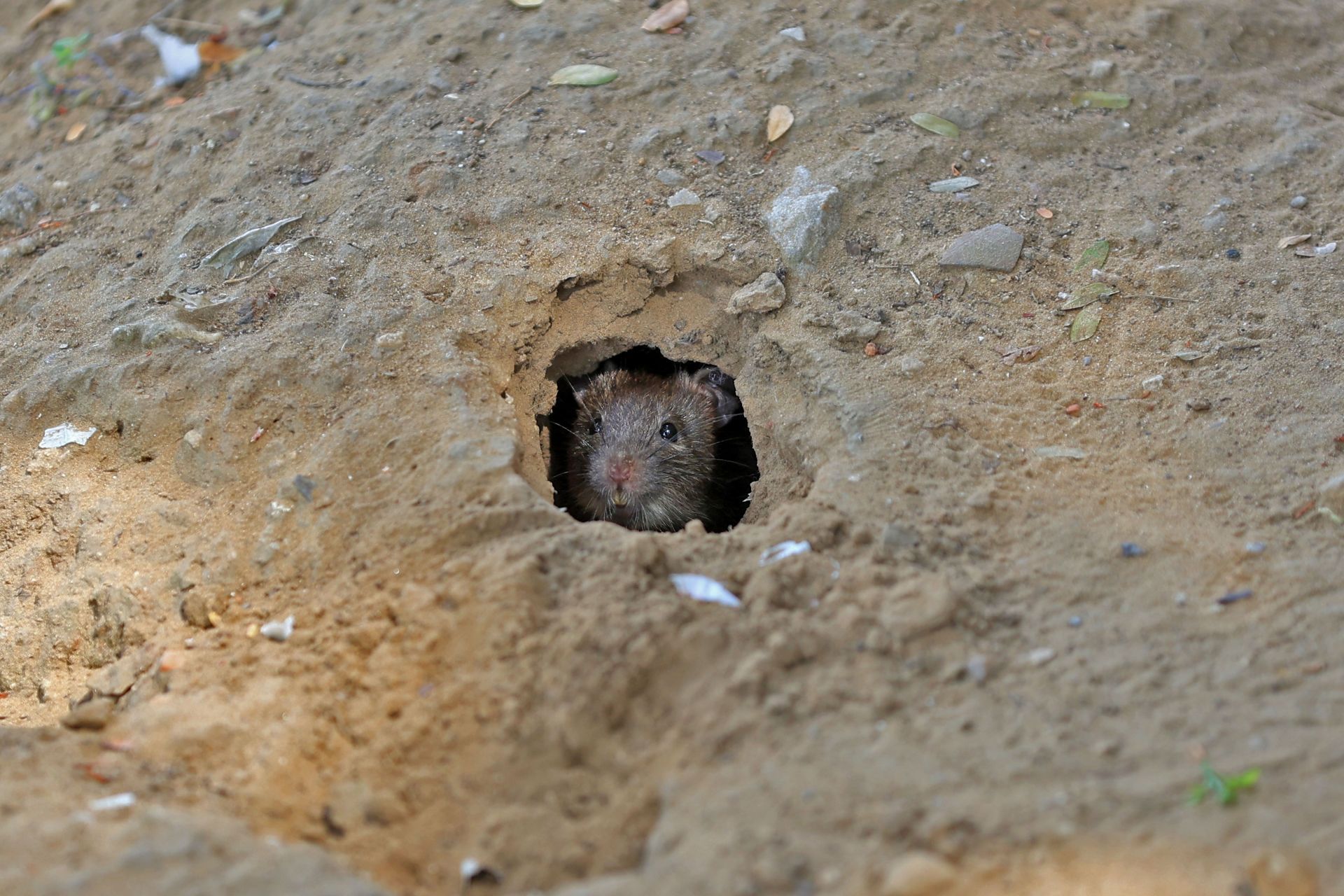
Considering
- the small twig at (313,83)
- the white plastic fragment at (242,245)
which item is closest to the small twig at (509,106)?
the small twig at (313,83)

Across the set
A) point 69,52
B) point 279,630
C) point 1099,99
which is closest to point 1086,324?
point 1099,99

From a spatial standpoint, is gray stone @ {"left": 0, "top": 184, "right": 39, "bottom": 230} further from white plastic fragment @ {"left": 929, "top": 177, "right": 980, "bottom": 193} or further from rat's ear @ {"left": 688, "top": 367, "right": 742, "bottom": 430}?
white plastic fragment @ {"left": 929, "top": 177, "right": 980, "bottom": 193}

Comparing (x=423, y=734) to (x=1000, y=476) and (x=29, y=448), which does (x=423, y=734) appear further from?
(x=29, y=448)

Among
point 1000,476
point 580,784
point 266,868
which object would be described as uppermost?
point 266,868

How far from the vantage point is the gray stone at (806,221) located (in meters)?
4.30

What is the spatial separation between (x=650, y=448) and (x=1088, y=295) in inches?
92.6

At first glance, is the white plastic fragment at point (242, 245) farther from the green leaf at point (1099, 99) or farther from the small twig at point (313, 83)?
the green leaf at point (1099, 99)

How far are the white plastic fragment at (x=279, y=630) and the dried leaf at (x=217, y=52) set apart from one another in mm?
3792

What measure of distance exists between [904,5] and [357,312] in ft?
10.2

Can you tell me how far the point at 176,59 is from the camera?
5707mm

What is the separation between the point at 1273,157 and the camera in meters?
4.55

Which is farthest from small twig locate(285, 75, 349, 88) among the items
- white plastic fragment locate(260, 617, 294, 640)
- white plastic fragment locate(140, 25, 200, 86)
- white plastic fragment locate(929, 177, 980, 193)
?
white plastic fragment locate(260, 617, 294, 640)

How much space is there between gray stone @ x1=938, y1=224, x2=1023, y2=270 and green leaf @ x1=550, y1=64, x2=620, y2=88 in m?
1.84

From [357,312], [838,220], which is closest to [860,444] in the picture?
[838,220]
